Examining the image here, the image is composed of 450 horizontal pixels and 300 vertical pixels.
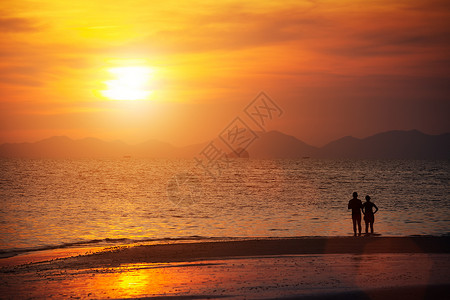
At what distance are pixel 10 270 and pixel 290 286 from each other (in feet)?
31.5

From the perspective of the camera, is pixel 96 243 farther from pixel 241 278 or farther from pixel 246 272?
pixel 241 278

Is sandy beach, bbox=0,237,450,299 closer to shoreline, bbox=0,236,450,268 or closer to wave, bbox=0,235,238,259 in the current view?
shoreline, bbox=0,236,450,268

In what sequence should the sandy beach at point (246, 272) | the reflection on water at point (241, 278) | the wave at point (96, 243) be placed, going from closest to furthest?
1. the sandy beach at point (246, 272)
2. the reflection on water at point (241, 278)
3. the wave at point (96, 243)

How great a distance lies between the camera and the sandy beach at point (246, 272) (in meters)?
13.0

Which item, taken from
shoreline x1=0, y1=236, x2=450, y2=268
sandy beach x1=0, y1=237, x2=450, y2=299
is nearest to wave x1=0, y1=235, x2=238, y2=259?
shoreline x1=0, y1=236, x2=450, y2=268

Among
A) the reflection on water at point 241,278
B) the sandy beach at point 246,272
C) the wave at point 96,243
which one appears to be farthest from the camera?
the wave at point 96,243

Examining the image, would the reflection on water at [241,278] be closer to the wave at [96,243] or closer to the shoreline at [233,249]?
the shoreline at [233,249]

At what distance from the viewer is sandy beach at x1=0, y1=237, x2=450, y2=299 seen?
13023mm

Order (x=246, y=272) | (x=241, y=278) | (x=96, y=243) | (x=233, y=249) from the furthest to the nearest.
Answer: (x=96, y=243)
(x=233, y=249)
(x=246, y=272)
(x=241, y=278)

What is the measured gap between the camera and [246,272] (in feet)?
51.8

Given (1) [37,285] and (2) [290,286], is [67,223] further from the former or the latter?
(2) [290,286]

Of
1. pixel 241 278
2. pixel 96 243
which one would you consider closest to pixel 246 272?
pixel 241 278

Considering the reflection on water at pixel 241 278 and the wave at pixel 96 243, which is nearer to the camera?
the reflection on water at pixel 241 278

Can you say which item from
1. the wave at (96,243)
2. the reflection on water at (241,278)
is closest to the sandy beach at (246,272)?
the reflection on water at (241,278)
